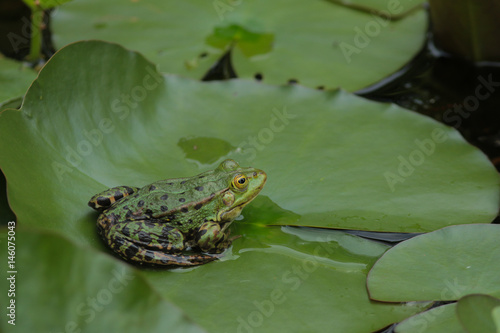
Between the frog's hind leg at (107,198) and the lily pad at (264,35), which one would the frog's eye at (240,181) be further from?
the lily pad at (264,35)

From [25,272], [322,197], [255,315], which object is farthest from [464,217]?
[25,272]

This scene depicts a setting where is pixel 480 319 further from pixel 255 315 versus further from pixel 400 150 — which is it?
pixel 400 150

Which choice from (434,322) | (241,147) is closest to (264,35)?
(241,147)

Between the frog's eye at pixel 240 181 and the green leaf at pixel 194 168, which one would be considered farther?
the frog's eye at pixel 240 181

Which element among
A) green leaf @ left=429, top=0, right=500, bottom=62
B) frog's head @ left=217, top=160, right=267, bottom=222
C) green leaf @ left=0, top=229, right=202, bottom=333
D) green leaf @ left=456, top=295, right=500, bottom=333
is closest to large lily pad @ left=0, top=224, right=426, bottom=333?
green leaf @ left=0, top=229, right=202, bottom=333

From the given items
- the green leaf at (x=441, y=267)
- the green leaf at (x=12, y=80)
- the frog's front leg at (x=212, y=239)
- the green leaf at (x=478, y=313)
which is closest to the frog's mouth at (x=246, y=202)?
the frog's front leg at (x=212, y=239)

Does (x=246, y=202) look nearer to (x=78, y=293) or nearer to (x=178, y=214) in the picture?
(x=178, y=214)
